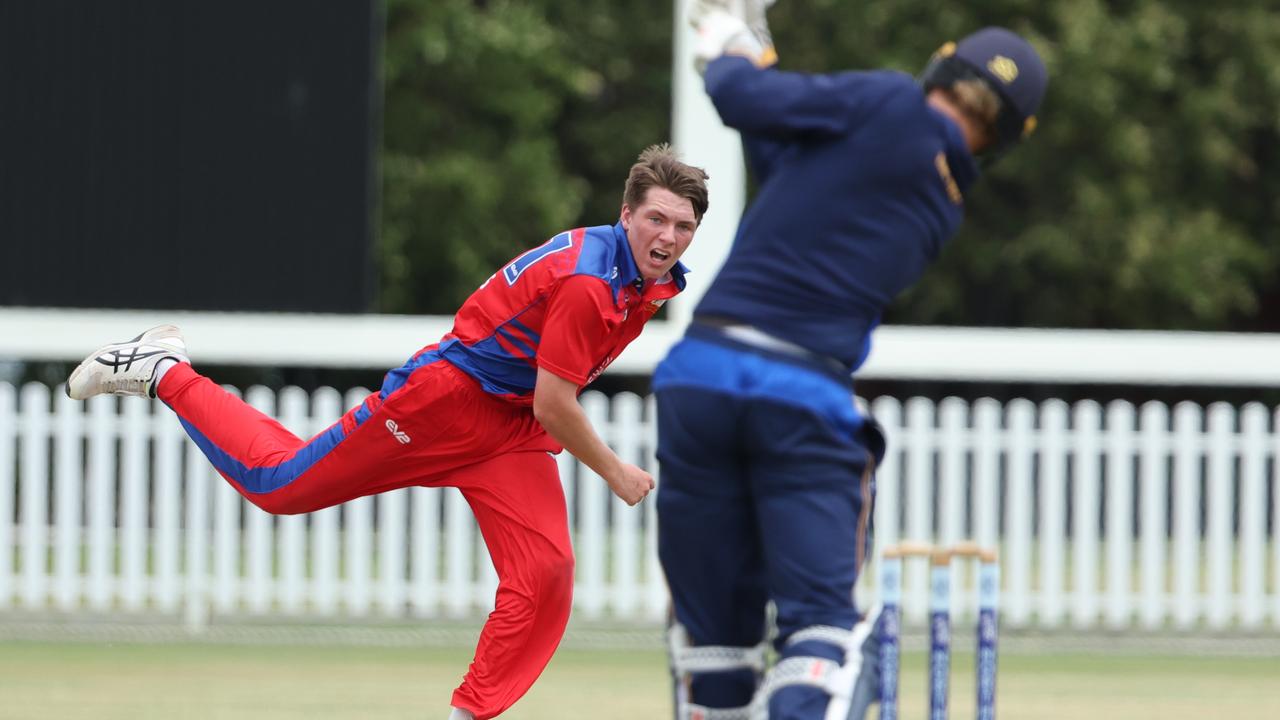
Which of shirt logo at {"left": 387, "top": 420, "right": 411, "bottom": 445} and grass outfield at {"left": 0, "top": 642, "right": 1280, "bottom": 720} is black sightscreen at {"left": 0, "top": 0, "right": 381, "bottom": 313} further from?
shirt logo at {"left": 387, "top": 420, "right": 411, "bottom": 445}

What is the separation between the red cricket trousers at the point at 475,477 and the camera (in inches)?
213

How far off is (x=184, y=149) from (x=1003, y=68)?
6.74 m

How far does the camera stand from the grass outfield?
25.9ft

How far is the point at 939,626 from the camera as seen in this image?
5668mm

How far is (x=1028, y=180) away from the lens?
24391mm

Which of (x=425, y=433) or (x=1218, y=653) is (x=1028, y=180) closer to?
(x=1218, y=653)

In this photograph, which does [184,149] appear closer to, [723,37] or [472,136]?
[723,37]

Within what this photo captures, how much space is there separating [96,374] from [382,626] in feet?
17.2

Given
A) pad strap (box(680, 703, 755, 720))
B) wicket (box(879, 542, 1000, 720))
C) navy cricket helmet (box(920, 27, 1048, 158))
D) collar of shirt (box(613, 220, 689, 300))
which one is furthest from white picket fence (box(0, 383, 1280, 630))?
navy cricket helmet (box(920, 27, 1048, 158))

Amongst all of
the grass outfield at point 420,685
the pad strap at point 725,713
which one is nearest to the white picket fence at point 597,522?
the grass outfield at point 420,685

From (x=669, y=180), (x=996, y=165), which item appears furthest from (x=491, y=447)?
(x=996, y=165)

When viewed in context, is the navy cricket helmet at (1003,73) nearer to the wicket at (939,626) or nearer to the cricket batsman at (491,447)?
the cricket batsman at (491,447)

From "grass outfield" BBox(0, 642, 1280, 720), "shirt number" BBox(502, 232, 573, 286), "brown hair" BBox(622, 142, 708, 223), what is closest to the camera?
"brown hair" BBox(622, 142, 708, 223)

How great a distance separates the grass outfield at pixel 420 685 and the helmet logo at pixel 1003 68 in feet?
13.8
